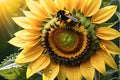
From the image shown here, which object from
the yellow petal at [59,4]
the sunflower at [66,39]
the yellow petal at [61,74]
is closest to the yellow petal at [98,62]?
the sunflower at [66,39]

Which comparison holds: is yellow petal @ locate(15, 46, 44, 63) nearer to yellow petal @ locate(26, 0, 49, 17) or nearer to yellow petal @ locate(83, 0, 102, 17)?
yellow petal @ locate(26, 0, 49, 17)

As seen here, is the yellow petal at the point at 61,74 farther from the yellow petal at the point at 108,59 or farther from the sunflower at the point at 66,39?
the yellow petal at the point at 108,59

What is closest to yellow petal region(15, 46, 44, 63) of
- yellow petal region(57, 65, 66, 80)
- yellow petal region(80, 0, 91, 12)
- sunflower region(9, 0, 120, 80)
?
sunflower region(9, 0, 120, 80)

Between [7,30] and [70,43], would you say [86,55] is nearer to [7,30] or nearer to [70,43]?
[70,43]

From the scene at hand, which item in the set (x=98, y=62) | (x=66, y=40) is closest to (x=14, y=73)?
(x=66, y=40)

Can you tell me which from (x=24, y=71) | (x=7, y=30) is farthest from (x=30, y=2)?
(x=7, y=30)
